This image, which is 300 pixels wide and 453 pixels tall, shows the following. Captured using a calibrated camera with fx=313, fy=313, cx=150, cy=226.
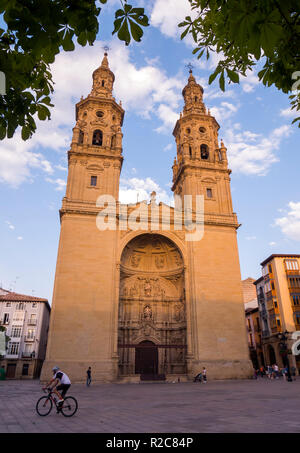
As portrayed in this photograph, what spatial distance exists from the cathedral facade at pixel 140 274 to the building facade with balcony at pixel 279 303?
12316mm

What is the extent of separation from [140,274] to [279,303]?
18.2m

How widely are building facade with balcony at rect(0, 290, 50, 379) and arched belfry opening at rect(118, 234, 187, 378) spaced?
2256cm

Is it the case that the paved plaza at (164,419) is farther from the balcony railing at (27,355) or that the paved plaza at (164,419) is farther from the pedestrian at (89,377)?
the balcony railing at (27,355)

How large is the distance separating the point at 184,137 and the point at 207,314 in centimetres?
1853

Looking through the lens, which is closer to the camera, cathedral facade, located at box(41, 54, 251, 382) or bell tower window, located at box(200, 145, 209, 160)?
cathedral facade, located at box(41, 54, 251, 382)

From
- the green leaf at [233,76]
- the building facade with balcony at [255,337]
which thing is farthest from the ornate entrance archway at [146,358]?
the green leaf at [233,76]

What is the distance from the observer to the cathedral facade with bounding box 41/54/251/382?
75.8 feet

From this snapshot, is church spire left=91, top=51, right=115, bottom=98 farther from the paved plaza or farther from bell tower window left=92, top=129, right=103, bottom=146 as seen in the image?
the paved plaza

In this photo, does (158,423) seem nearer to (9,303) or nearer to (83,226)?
(83,226)

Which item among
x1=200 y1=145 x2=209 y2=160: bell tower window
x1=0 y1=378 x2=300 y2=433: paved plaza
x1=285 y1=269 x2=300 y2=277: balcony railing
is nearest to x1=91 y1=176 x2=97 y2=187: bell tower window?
x1=200 y1=145 x2=209 y2=160: bell tower window

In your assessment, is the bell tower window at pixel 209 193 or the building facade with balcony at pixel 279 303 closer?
the bell tower window at pixel 209 193

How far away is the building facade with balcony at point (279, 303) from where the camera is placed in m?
35.3

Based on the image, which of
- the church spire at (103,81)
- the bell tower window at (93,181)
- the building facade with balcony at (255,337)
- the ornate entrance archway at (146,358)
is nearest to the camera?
the ornate entrance archway at (146,358)
